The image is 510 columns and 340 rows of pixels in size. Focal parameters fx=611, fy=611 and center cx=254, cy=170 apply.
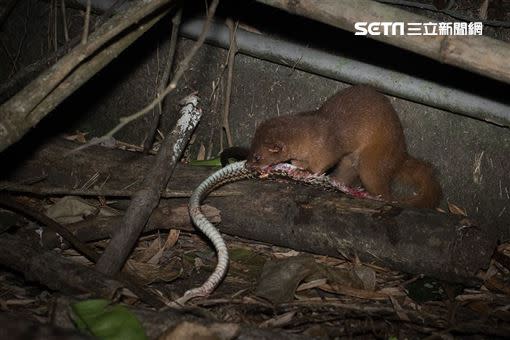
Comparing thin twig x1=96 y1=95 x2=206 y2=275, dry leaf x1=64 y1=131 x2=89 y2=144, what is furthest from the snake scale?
dry leaf x1=64 y1=131 x2=89 y2=144

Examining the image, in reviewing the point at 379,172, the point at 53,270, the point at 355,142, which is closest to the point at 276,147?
the point at 355,142

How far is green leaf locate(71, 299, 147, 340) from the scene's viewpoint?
2695mm

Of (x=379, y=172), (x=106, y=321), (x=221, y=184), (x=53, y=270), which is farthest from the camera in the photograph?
(x=379, y=172)

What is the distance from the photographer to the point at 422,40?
122 inches

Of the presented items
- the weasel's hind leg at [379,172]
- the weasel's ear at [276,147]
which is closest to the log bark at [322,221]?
the weasel's ear at [276,147]

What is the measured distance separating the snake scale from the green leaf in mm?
645

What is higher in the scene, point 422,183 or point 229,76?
point 229,76

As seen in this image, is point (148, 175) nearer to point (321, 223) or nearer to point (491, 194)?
point (321, 223)

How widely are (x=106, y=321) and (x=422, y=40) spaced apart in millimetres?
2051

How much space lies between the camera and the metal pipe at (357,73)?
4258mm

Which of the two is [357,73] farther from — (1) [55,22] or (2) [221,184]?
(1) [55,22]

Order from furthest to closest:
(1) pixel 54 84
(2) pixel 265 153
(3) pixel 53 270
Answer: (2) pixel 265 153
(3) pixel 53 270
(1) pixel 54 84

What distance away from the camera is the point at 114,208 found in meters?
4.46

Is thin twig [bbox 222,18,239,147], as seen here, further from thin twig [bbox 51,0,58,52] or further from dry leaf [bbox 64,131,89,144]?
thin twig [bbox 51,0,58,52]
